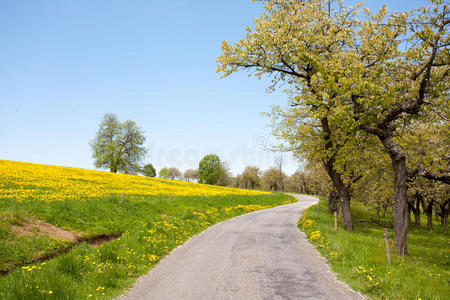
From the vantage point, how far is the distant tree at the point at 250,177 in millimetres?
126000

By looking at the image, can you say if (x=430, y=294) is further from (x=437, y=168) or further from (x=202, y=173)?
(x=202, y=173)

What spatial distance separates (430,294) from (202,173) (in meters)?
107

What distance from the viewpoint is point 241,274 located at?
30.2 feet

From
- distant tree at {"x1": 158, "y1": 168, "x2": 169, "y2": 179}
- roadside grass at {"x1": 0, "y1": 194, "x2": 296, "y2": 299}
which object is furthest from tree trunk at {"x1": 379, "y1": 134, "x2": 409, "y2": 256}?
distant tree at {"x1": 158, "y1": 168, "x2": 169, "y2": 179}

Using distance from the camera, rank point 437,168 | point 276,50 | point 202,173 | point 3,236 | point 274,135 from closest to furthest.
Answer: point 3,236, point 437,168, point 276,50, point 274,135, point 202,173

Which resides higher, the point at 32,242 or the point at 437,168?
the point at 437,168

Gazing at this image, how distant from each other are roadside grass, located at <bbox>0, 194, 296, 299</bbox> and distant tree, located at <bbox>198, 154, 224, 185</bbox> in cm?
8717

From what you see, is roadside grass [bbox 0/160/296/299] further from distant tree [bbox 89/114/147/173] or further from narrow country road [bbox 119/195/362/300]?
distant tree [bbox 89/114/147/173]

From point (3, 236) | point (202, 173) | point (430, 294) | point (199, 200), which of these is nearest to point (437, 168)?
point (430, 294)

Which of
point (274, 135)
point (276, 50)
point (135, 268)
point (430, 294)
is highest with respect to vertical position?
point (276, 50)

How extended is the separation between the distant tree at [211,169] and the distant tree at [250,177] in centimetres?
1642

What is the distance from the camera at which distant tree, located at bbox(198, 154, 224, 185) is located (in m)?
111

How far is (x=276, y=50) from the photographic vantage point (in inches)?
639

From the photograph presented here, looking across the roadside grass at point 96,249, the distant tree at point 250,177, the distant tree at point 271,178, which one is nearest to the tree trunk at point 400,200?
the roadside grass at point 96,249
